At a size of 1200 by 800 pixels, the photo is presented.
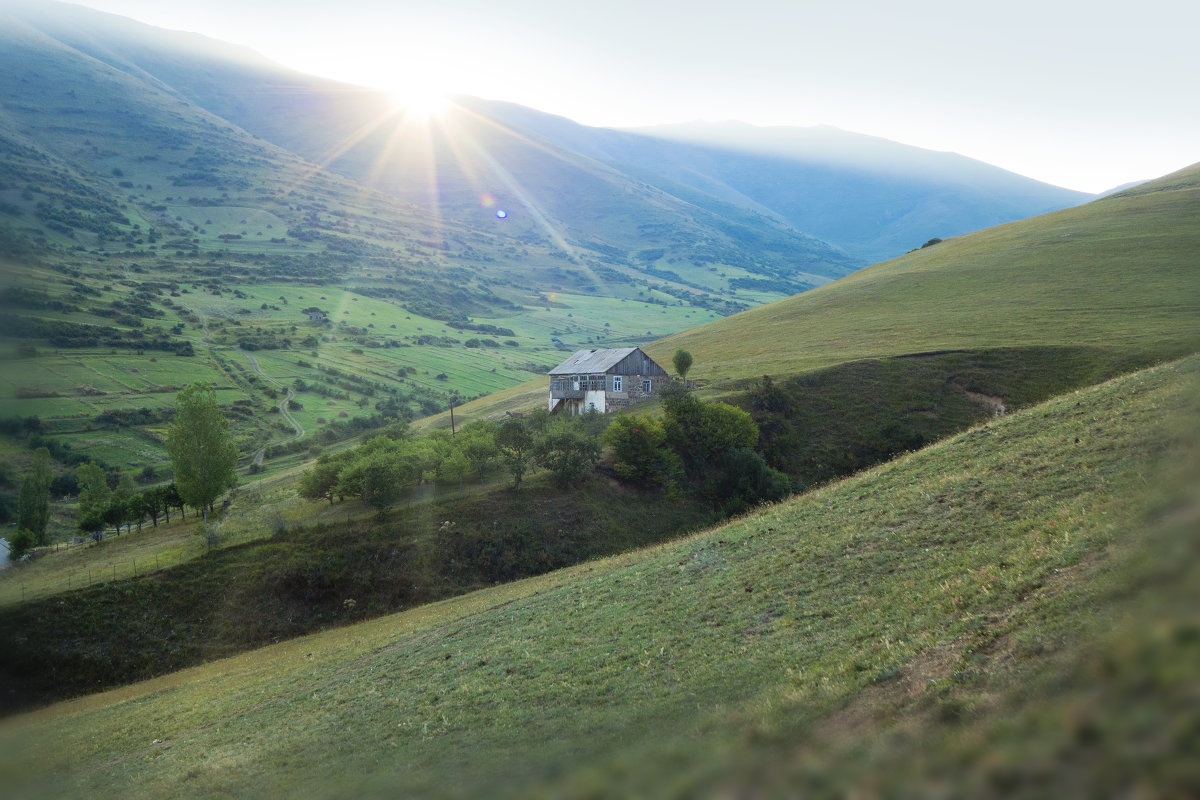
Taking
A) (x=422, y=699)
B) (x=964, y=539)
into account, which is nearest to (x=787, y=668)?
(x=964, y=539)

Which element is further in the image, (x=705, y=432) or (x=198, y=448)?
(x=705, y=432)

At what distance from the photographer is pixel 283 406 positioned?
140000 mm

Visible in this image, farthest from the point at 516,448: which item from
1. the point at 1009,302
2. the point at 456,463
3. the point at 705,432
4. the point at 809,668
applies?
the point at 1009,302

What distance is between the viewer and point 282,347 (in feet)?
593

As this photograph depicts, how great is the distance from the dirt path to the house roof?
57952 mm

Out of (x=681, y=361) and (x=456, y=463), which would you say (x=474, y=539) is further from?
(x=681, y=361)

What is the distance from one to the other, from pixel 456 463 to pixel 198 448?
22.9 metres

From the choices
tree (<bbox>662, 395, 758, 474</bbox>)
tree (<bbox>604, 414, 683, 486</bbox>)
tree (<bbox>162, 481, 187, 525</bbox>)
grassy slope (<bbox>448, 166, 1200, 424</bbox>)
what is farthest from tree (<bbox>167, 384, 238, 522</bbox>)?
grassy slope (<bbox>448, 166, 1200, 424</bbox>)

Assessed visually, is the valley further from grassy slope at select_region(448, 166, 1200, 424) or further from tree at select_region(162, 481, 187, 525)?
tree at select_region(162, 481, 187, 525)

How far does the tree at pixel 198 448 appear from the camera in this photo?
5769 centimetres

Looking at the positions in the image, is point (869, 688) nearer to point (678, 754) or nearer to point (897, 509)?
point (678, 754)

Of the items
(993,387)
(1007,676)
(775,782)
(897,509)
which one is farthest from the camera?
(993,387)

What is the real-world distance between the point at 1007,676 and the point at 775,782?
8.95 metres

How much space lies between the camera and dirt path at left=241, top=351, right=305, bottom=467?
11486 cm
